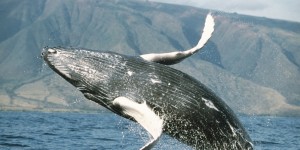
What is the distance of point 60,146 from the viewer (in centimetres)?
2345

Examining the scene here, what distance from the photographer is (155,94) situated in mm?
5930

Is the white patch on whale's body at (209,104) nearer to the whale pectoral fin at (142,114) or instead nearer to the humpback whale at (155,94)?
the humpback whale at (155,94)

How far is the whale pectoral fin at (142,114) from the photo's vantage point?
5.54 meters

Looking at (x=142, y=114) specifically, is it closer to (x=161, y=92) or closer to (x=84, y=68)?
(x=161, y=92)

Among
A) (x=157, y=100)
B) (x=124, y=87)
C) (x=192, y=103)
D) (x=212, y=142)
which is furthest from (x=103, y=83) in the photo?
(x=212, y=142)

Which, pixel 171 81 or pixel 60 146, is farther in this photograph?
pixel 60 146

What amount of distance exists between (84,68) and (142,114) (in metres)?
1.05

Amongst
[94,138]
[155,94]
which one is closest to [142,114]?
[155,94]

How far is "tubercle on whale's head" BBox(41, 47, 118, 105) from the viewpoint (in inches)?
244

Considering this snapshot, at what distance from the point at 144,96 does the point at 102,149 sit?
17096 millimetres

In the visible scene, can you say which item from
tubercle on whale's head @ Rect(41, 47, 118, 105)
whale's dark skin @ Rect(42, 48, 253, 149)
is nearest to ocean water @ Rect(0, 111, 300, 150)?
whale's dark skin @ Rect(42, 48, 253, 149)

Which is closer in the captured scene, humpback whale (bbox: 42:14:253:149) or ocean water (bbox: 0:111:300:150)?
humpback whale (bbox: 42:14:253:149)

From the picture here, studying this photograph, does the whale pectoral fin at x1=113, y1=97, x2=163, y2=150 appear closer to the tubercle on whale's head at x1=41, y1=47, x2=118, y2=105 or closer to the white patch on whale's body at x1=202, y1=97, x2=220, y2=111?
the tubercle on whale's head at x1=41, y1=47, x2=118, y2=105

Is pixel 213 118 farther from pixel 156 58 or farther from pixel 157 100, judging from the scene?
pixel 156 58
